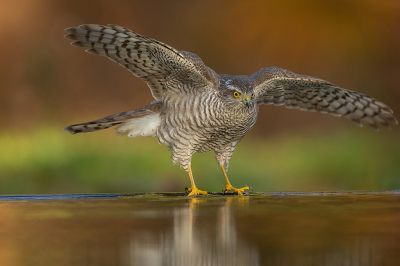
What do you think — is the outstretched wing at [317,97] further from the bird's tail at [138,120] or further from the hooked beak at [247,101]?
the bird's tail at [138,120]

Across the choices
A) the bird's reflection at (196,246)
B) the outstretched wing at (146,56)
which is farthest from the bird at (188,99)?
the bird's reflection at (196,246)

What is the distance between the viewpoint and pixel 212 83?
5.20 metres

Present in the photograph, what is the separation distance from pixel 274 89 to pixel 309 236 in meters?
4.18

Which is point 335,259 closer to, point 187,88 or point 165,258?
point 165,258

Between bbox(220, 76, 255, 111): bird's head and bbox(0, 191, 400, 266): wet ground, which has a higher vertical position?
bbox(220, 76, 255, 111): bird's head

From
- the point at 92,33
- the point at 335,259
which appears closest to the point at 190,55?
the point at 92,33

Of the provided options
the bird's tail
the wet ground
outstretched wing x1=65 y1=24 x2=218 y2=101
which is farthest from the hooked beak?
the wet ground

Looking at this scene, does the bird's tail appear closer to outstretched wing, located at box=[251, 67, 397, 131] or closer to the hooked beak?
the hooked beak

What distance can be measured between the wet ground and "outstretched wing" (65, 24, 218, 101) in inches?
76.5

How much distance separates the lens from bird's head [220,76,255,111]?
200 inches

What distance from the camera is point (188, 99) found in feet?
17.5

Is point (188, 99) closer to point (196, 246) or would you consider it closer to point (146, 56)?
point (146, 56)

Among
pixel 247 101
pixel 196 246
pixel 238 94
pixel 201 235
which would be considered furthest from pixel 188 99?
pixel 196 246

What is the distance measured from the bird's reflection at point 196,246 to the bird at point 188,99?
8.08ft
